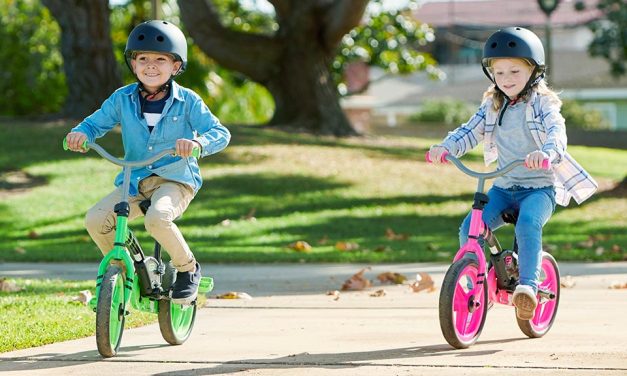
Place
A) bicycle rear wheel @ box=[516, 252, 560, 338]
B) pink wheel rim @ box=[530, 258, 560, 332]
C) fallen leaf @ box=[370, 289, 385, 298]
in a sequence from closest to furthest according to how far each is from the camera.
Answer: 1. bicycle rear wheel @ box=[516, 252, 560, 338]
2. pink wheel rim @ box=[530, 258, 560, 332]
3. fallen leaf @ box=[370, 289, 385, 298]

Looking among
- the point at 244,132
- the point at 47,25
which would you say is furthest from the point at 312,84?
the point at 47,25

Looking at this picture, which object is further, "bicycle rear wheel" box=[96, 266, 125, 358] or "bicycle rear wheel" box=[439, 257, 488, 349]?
"bicycle rear wheel" box=[439, 257, 488, 349]

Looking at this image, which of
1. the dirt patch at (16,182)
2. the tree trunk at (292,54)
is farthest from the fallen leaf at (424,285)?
the tree trunk at (292,54)

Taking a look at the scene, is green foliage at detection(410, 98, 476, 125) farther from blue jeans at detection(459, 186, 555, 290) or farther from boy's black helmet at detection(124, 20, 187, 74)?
boy's black helmet at detection(124, 20, 187, 74)

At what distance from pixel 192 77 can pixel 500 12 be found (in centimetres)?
4053

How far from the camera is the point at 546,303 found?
7758 millimetres

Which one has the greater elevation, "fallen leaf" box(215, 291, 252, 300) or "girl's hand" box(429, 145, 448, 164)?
"girl's hand" box(429, 145, 448, 164)

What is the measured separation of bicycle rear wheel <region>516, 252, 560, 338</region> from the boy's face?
2.30 meters

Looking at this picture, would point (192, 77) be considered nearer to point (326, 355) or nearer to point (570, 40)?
point (326, 355)

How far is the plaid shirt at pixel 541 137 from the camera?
7262 mm

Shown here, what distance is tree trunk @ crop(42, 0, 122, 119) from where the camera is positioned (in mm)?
21578

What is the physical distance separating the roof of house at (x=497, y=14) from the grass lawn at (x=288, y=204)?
4532cm

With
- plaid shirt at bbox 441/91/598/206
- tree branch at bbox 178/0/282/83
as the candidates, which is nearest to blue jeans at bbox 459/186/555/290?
plaid shirt at bbox 441/91/598/206

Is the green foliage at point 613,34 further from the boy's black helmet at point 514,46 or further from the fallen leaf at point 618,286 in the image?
the boy's black helmet at point 514,46
